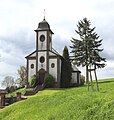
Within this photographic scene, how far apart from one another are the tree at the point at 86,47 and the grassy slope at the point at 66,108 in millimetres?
24606

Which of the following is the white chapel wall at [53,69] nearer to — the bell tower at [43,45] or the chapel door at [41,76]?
the bell tower at [43,45]

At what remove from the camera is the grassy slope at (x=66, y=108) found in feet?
36.4

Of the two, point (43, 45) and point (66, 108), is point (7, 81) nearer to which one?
point (43, 45)

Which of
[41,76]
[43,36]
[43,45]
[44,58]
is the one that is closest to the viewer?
[41,76]

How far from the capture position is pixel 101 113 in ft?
35.0

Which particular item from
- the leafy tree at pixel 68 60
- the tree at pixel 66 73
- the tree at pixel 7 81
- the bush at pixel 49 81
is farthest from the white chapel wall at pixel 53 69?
the tree at pixel 7 81

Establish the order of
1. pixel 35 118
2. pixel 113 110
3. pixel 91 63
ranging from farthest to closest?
pixel 91 63 < pixel 35 118 < pixel 113 110

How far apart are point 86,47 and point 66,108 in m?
29.4

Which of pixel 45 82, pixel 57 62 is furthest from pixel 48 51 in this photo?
pixel 45 82

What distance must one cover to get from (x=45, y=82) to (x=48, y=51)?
5851 millimetres

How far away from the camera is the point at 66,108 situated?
13.7 meters

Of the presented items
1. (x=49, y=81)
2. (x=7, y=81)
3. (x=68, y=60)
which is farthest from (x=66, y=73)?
(x=7, y=81)

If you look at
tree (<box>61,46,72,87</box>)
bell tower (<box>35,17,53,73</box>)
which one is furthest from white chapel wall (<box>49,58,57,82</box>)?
tree (<box>61,46,72,87</box>)

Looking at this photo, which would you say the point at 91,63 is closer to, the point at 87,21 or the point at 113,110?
the point at 87,21
